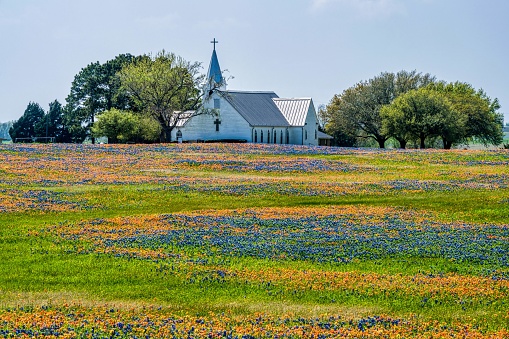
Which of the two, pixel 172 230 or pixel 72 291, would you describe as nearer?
pixel 72 291

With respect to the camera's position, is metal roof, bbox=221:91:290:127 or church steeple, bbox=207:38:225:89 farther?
church steeple, bbox=207:38:225:89

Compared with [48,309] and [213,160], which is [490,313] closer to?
[48,309]

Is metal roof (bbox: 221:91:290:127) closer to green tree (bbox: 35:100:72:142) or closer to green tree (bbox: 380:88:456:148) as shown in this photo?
green tree (bbox: 380:88:456:148)

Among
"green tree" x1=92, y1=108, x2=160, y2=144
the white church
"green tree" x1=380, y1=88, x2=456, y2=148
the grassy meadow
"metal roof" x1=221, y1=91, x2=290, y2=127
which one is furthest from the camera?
"metal roof" x1=221, y1=91, x2=290, y2=127

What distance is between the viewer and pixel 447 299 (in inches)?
658

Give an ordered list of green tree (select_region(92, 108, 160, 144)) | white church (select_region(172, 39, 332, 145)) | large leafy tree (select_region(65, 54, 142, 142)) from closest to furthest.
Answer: green tree (select_region(92, 108, 160, 144)) < white church (select_region(172, 39, 332, 145)) < large leafy tree (select_region(65, 54, 142, 142))

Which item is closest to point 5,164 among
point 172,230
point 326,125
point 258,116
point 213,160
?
point 213,160

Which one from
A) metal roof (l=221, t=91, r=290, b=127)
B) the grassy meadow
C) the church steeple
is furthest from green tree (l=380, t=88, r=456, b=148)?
the grassy meadow

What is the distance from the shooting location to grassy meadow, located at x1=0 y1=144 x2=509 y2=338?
14.8 meters

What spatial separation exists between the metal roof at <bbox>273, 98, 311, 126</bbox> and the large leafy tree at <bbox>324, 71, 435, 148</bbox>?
1873cm

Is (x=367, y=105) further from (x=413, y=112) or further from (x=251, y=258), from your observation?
(x=251, y=258)

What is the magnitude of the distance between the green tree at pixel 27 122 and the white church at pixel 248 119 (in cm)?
3809

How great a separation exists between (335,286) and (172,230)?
990 centimetres

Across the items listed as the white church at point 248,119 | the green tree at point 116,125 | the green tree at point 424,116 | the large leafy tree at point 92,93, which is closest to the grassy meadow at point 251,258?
the green tree at point 116,125
